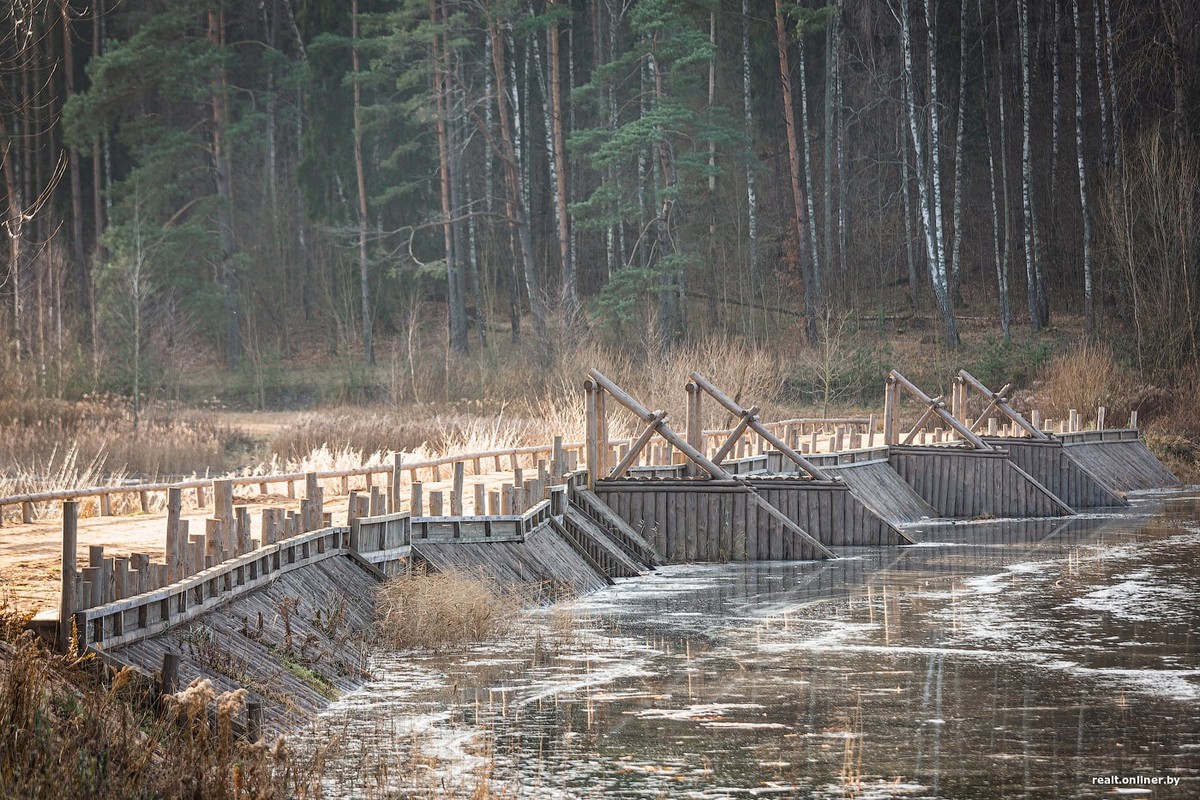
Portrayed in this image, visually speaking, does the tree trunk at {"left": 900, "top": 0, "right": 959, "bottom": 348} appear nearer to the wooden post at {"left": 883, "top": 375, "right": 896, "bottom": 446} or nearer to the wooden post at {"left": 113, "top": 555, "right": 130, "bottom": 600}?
the wooden post at {"left": 883, "top": 375, "right": 896, "bottom": 446}

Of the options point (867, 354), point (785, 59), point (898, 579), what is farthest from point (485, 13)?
point (898, 579)

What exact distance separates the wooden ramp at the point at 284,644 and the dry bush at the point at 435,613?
20 cm

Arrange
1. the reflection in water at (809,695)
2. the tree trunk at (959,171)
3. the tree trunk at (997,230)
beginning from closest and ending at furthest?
the reflection in water at (809,695) → the tree trunk at (997,230) → the tree trunk at (959,171)

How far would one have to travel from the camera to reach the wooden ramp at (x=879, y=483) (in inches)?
885

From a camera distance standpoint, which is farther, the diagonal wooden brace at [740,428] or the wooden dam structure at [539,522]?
the diagonal wooden brace at [740,428]

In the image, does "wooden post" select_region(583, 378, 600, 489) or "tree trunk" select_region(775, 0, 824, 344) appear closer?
"wooden post" select_region(583, 378, 600, 489)

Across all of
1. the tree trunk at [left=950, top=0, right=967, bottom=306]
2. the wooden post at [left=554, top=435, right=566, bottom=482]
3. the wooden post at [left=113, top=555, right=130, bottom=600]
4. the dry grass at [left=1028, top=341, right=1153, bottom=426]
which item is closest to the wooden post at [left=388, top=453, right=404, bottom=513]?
the wooden post at [left=554, top=435, right=566, bottom=482]

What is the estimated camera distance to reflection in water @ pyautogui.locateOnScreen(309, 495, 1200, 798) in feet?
28.8

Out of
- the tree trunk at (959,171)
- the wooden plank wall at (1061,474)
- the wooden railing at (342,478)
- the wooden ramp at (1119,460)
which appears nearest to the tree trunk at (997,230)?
the tree trunk at (959,171)

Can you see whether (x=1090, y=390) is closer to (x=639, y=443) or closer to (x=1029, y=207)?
(x=1029, y=207)

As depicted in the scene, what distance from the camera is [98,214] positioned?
48.1m

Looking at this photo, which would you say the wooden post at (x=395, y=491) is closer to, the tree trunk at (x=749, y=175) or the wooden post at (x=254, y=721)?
the wooden post at (x=254, y=721)

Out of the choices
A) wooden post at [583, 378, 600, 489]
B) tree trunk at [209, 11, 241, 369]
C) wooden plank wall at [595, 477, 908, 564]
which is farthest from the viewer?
tree trunk at [209, 11, 241, 369]

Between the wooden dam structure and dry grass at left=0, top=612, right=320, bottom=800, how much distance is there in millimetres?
470
